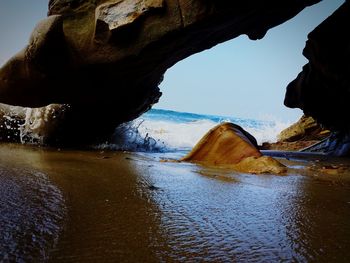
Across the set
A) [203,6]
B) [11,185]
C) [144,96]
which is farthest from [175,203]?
[144,96]

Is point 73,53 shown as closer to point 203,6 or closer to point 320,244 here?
point 203,6

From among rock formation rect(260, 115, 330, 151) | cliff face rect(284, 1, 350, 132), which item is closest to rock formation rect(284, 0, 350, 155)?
cliff face rect(284, 1, 350, 132)

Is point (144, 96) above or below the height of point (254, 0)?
below

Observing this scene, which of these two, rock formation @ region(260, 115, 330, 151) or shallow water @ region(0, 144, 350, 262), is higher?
rock formation @ region(260, 115, 330, 151)

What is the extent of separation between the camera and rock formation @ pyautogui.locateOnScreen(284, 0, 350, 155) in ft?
18.5

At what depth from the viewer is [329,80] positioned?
6.41 metres

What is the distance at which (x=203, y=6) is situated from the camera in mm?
3340

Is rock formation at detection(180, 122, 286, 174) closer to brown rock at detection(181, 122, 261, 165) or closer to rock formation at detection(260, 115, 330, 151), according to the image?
brown rock at detection(181, 122, 261, 165)

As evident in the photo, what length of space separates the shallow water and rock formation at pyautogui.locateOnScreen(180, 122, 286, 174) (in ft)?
3.49

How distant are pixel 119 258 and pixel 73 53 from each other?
3521 millimetres

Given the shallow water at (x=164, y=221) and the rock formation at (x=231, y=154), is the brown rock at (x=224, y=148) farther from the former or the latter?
the shallow water at (x=164, y=221)

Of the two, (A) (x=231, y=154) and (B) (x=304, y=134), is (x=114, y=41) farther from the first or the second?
(B) (x=304, y=134)

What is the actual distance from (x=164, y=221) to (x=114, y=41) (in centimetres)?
288

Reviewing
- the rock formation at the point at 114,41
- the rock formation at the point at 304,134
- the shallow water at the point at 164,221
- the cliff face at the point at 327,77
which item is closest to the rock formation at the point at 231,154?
the shallow water at the point at 164,221
